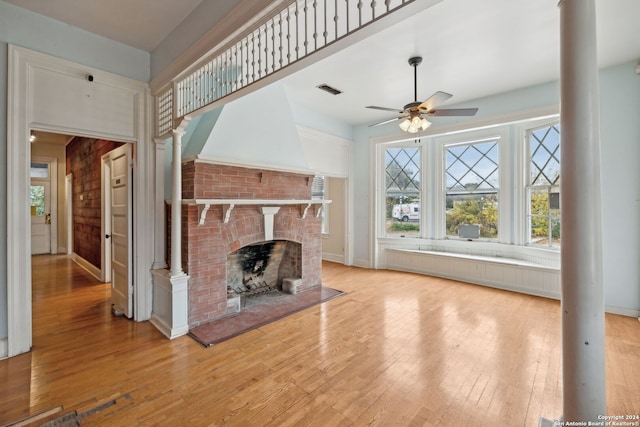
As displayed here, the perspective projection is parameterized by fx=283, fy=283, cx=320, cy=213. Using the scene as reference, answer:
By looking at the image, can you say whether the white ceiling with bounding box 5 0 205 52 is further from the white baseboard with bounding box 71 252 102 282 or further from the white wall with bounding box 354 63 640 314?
the white wall with bounding box 354 63 640 314

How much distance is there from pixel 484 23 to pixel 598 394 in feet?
9.91

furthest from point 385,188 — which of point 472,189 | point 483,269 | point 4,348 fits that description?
point 4,348

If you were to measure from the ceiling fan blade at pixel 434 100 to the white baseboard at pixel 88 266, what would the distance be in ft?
18.7

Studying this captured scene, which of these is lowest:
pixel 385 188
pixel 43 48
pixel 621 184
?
pixel 621 184

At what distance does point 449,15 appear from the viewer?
259cm

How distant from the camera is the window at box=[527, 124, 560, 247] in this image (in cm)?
436

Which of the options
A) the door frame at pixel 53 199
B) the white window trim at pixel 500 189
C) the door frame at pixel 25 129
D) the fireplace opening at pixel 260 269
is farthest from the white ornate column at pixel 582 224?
the door frame at pixel 53 199

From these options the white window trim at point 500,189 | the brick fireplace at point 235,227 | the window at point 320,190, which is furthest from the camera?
the window at point 320,190

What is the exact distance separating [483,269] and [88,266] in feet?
24.0

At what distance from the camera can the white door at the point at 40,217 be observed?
7.14 metres

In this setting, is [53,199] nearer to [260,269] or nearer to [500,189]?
[260,269]

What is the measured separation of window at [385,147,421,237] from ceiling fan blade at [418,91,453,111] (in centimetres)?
277

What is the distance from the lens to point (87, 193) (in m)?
5.66

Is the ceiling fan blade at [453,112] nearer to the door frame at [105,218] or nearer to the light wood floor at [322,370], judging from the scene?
the light wood floor at [322,370]
